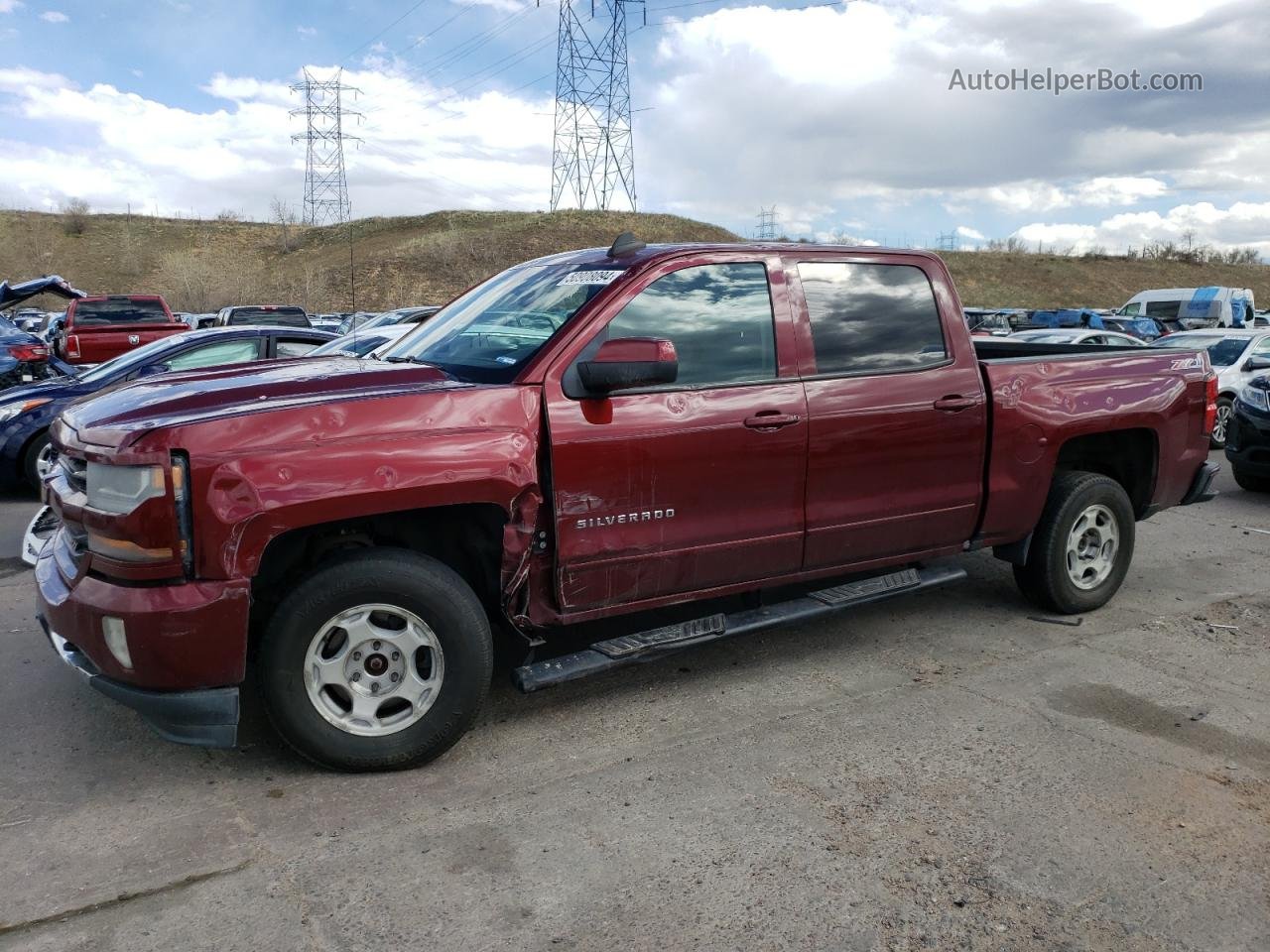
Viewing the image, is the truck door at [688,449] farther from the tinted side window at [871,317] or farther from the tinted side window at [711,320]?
the tinted side window at [871,317]

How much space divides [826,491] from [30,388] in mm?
7588

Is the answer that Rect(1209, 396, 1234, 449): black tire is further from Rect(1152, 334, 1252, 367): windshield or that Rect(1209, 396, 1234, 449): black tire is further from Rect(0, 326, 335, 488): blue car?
Rect(0, 326, 335, 488): blue car

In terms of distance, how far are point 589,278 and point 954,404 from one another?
1.91 metres

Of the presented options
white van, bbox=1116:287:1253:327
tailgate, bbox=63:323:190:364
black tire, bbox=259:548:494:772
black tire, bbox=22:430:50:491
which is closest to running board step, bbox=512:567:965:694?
black tire, bbox=259:548:494:772

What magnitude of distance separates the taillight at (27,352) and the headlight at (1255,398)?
12663 millimetres

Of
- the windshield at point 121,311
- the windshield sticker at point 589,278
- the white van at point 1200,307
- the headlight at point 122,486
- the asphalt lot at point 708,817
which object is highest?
the white van at point 1200,307

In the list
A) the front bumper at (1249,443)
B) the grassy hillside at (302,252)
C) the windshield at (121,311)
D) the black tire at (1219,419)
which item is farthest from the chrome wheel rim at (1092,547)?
the grassy hillside at (302,252)

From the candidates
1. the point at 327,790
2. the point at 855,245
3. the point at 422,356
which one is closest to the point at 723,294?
the point at 855,245

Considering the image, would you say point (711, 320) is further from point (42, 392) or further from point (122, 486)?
point (42, 392)

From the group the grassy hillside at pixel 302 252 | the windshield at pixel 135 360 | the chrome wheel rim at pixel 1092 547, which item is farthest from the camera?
the grassy hillside at pixel 302 252

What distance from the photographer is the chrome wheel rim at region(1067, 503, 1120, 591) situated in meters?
5.59

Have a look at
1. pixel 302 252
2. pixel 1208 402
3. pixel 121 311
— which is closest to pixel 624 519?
pixel 1208 402

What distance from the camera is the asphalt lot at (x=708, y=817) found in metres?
2.83

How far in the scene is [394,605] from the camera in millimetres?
3562
